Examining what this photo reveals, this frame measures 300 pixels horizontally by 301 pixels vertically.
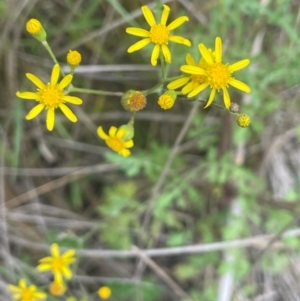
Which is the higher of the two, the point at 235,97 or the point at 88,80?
the point at 88,80

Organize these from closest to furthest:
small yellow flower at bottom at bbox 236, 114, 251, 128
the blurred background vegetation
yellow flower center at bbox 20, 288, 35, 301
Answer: small yellow flower at bottom at bbox 236, 114, 251, 128 → yellow flower center at bbox 20, 288, 35, 301 → the blurred background vegetation

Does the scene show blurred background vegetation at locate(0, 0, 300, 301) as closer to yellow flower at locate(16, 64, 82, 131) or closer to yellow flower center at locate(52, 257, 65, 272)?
yellow flower center at locate(52, 257, 65, 272)

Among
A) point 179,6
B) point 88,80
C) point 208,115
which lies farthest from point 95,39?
point 208,115

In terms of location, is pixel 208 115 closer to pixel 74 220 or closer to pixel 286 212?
pixel 286 212

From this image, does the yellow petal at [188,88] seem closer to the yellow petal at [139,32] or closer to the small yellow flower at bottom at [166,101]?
the small yellow flower at bottom at [166,101]

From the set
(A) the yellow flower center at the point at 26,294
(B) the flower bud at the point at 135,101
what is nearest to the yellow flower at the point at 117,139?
(B) the flower bud at the point at 135,101

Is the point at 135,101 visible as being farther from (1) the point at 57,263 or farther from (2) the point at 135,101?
(1) the point at 57,263

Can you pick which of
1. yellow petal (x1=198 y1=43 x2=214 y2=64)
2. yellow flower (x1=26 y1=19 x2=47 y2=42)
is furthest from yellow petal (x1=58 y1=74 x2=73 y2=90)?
yellow petal (x1=198 y1=43 x2=214 y2=64)
